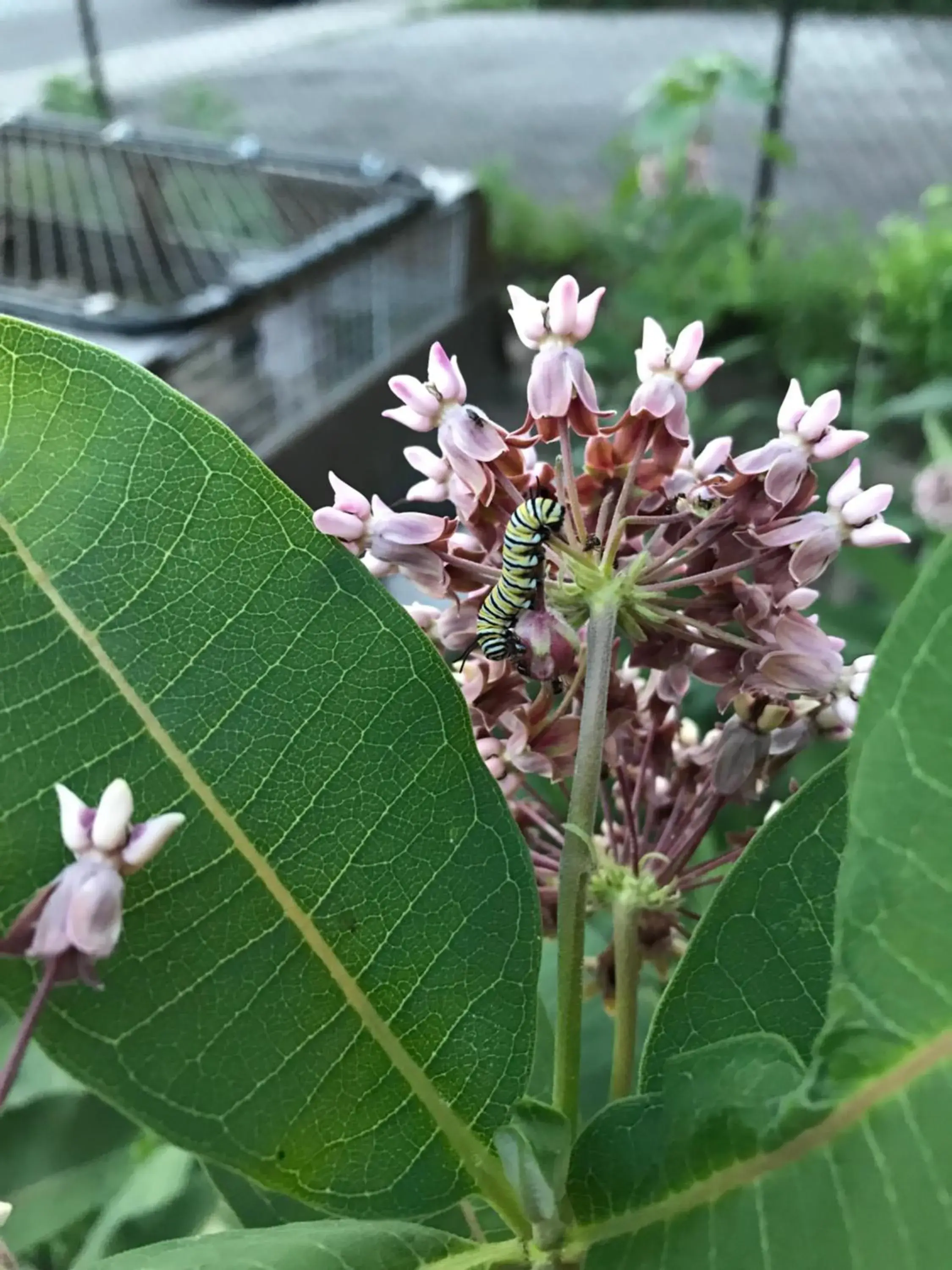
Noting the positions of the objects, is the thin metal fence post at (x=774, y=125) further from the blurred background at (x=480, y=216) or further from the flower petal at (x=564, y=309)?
the flower petal at (x=564, y=309)

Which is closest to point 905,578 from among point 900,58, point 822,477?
point 822,477

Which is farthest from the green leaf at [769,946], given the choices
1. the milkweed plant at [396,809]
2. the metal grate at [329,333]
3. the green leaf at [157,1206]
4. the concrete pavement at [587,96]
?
the concrete pavement at [587,96]

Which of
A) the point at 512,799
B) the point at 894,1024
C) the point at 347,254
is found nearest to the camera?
the point at 894,1024

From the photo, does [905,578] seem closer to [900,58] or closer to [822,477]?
[822,477]

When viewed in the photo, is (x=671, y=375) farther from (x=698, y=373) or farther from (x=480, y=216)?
(x=480, y=216)

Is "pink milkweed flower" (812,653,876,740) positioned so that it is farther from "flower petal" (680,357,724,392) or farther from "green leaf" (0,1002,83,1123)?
"green leaf" (0,1002,83,1123)

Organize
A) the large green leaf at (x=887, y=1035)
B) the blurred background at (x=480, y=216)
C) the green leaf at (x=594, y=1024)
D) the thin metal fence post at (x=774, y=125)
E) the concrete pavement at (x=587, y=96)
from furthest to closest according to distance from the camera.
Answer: the concrete pavement at (x=587, y=96) < the thin metal fence post at (x=774, y=125) < the blurred background at (x=480, y=216) < the green leaf at (x=594, y=1024) < the large green leaf at (x=887, y=1035)
